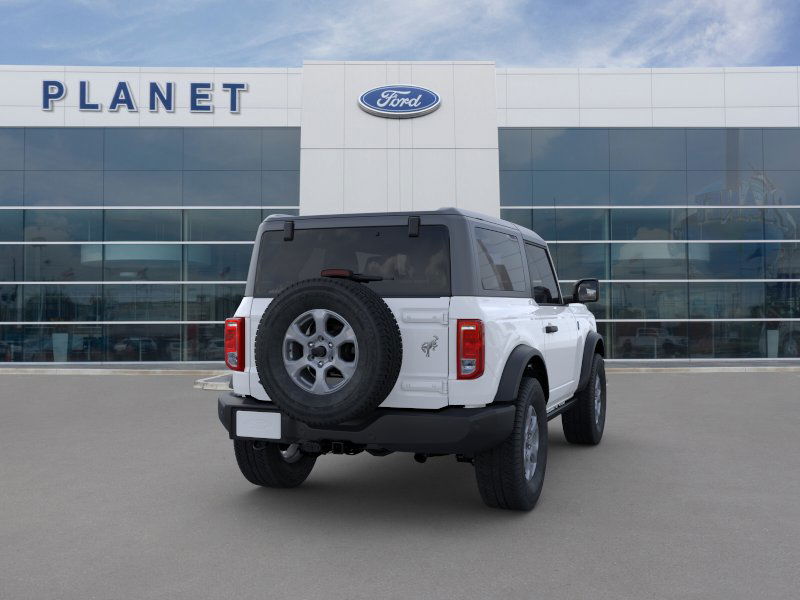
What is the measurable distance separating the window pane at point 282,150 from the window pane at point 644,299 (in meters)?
10.0

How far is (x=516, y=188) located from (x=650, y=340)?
19.1 feet

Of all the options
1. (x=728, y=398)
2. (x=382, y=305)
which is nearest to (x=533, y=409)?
(x=382, y=305)

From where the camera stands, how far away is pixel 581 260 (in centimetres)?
2164

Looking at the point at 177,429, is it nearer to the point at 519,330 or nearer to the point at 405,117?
the point at 519,330

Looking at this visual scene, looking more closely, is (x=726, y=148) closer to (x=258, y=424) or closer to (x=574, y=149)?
(x=574, y=149)

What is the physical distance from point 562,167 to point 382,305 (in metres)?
18.2

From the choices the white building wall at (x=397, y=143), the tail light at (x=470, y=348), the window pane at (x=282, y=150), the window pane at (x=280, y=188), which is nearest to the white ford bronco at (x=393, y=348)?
the tail light at (x=470, y=348)

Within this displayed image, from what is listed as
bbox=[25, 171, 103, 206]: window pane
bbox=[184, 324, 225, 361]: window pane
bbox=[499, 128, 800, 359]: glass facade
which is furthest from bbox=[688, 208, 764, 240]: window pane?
bbox=[25, 171, 103, 206]: window pane

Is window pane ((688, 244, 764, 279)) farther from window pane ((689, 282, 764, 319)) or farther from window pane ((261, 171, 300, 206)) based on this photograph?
window pane ((261, 171, 300, 206))

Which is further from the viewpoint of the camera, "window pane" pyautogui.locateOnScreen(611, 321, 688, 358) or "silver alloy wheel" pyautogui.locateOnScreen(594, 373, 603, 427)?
"window pane" pyautogui.locateOnScreen(611, 321, 688, 358)

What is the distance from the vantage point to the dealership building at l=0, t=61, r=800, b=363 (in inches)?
840

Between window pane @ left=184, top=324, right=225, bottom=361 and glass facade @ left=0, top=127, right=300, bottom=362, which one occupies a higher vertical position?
glass facade @ left=0, top=127, right=300, bottom=362

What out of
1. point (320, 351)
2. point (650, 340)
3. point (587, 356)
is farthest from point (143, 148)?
point (320, 351)

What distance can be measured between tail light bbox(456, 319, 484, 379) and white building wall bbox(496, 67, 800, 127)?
59.2 feet
